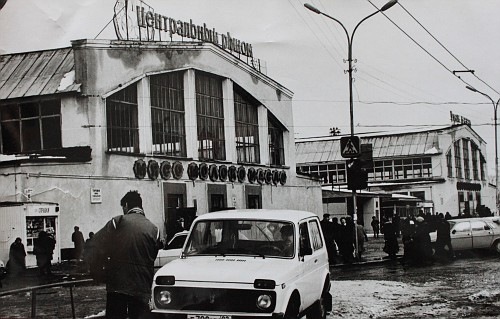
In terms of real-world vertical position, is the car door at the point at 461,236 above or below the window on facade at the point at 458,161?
below

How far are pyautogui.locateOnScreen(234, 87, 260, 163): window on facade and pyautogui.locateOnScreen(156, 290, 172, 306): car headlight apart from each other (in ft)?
36.6

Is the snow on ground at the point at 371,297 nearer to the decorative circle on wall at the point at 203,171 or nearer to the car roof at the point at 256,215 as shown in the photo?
the car roof at the point at 256,215

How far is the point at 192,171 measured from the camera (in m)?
16.4

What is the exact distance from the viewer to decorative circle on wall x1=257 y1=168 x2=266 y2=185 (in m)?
18.1

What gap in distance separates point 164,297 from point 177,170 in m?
9.17

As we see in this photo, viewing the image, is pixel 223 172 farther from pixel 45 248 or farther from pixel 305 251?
pixel 305 251

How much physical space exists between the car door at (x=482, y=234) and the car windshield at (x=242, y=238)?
12579 mm

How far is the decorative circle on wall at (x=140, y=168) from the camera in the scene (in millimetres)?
13857

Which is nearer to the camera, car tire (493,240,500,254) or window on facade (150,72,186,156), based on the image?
window on facade (150,72,186,156)

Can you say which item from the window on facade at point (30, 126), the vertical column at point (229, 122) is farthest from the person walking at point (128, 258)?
the vertical column at point (229, 122)

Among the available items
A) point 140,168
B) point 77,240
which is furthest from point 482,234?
point 77,240

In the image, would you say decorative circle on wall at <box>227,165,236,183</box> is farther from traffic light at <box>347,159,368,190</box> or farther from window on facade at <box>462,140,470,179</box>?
window on facade at <box>462,140,470,179</box>

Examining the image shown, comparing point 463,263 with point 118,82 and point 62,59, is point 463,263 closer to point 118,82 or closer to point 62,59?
point 118,82

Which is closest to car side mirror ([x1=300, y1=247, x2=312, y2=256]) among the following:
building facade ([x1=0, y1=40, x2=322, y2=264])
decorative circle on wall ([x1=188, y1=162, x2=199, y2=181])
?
building facade ([x1=0, y1=40, x2=322, y2=264])
